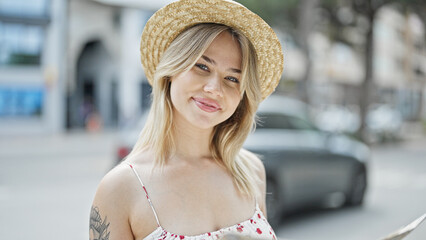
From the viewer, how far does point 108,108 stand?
2909cm

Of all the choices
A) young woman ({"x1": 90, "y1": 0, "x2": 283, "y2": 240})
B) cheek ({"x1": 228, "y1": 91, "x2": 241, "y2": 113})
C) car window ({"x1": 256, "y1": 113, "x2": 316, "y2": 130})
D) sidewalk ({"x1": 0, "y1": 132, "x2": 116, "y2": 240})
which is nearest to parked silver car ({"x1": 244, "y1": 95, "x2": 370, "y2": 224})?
car window ({"x1": 256, "y1": 113, "x2": 316, "y2": 130})

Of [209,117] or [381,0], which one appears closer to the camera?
[209,117]

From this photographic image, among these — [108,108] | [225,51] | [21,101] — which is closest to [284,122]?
[225,51]

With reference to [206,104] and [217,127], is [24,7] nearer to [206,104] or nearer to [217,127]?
[217,127]

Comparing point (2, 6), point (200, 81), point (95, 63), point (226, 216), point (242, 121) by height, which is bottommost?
point (226, 216)

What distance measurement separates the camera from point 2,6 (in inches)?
891

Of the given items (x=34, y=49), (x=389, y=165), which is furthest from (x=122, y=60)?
(x=389, y=165)

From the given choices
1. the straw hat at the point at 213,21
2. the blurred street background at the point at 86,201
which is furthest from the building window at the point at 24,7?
the straw hat at the point at 213,21

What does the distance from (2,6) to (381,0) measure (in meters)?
18.0

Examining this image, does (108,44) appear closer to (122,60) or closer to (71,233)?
(122,60)

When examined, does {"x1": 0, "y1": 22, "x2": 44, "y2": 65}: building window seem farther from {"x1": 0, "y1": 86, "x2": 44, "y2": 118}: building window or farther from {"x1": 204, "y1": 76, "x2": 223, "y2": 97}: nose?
{"x1": 204, "y1": 76, "x2": 223, "y2": 97}: nose

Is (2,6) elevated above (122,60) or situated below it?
above

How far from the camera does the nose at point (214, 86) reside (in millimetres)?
1635

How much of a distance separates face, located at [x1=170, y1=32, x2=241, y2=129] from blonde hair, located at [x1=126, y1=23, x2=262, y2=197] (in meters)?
0.03
